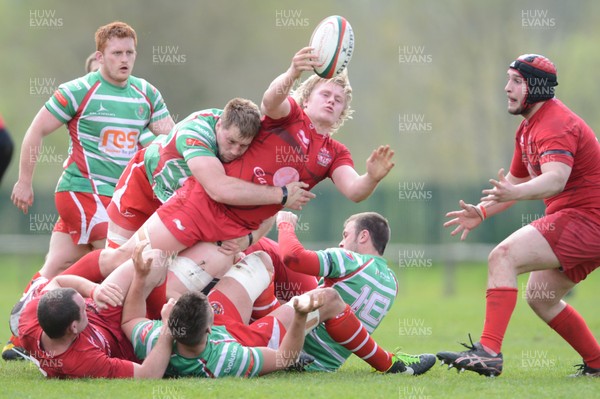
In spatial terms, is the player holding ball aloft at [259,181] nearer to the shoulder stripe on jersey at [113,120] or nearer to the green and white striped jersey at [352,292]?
the green and white striped jersey at [352,292]

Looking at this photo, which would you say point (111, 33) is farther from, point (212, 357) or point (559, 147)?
point (559, 147)

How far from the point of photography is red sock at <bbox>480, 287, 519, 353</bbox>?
643cm

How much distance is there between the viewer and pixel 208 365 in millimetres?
6070

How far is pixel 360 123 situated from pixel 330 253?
2672 centimetres

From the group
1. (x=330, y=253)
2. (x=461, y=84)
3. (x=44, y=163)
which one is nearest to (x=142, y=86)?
(x=330, y=253)

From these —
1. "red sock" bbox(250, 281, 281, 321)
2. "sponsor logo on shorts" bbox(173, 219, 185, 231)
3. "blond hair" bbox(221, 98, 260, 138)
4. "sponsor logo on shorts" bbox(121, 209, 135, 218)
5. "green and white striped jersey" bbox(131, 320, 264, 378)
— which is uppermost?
"blond hair" bbox(221, 98, 260, 138)

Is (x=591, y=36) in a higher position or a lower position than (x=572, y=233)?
higher

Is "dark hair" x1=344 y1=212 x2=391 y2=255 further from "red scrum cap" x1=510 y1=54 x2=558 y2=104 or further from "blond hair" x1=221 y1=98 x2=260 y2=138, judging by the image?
"red scrum cap" x1=510 y1=54 x2=558 y2=104

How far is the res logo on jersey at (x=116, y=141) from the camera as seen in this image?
8266 mm

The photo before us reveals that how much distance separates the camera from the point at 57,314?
223 inches

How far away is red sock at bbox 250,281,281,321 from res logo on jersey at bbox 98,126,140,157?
2181 mm

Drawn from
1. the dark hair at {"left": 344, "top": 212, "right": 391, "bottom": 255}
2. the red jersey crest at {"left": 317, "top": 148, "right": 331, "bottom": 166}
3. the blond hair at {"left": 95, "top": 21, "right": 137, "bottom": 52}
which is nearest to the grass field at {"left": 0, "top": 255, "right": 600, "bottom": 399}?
the dark hair at {"left": 344, "top": 212, "right": 391, "bottom": 255}

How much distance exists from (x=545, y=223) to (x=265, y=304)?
218 centimetres

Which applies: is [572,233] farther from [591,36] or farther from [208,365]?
[591,36]
